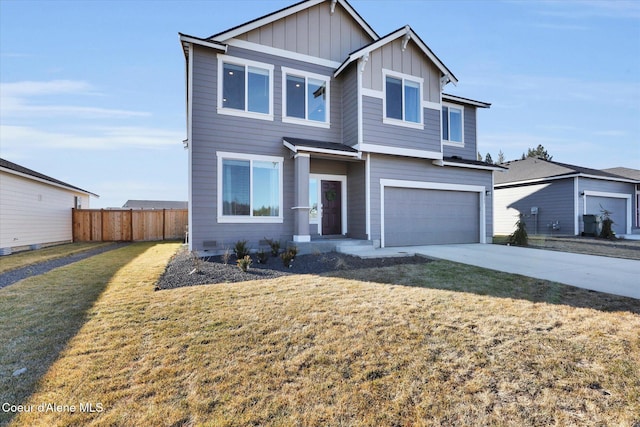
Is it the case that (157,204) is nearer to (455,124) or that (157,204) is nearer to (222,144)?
(222,144)

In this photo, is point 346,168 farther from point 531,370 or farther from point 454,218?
point 531,370

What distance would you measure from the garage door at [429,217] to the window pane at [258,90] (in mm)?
5220

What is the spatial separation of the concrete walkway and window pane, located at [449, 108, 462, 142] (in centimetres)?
575

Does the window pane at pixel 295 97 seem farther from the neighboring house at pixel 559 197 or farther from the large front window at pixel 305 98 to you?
the neighboring house at pixel 559 197

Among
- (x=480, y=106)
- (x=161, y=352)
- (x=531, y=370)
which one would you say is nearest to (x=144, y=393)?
(x=161, y=352)

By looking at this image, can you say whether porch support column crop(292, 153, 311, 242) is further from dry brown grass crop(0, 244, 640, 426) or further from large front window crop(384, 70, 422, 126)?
dry brown grass crop(0, 244, 640, 426)

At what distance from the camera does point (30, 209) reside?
12695 millimetres

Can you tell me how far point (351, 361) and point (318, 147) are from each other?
7.17 metres

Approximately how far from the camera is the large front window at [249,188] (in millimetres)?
8852

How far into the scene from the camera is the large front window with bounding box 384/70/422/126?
1027 cm

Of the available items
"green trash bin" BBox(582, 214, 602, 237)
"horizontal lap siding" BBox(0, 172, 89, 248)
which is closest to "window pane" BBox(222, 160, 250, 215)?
"horizontal lap siding" BBox(0, 172, 89, 248)

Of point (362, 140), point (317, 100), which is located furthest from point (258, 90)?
point (362, 140)

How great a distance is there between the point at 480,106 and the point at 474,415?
14.0 metres

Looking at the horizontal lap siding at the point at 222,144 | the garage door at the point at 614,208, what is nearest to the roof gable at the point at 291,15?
the horizontal lap siding at the point at 222,144
